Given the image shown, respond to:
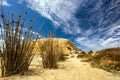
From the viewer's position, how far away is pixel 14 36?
5.26 meters

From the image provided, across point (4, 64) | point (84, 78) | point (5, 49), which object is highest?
point (5, 49)

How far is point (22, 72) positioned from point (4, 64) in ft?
1.37

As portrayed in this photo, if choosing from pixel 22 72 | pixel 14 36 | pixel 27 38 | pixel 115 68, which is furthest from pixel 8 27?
pixel 115 68

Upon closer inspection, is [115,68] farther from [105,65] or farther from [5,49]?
[5,49]

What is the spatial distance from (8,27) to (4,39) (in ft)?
0.89

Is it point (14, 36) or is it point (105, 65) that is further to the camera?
point (105, 65)

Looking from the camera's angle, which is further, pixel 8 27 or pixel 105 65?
pixel 105 65

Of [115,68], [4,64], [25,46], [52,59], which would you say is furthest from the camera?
[115,68]

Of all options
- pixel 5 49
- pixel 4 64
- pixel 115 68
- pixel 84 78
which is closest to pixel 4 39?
pixel 5 49

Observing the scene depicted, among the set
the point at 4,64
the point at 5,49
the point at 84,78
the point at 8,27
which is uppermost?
the point at 8,27

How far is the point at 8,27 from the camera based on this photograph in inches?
202

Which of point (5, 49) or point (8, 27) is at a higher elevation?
point (8, 27)

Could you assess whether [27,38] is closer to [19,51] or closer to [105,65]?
[19,51]

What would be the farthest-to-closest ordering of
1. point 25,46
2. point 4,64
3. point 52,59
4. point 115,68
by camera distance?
point 115,68 → point 52,59 → point 25,46 → point 4,64
